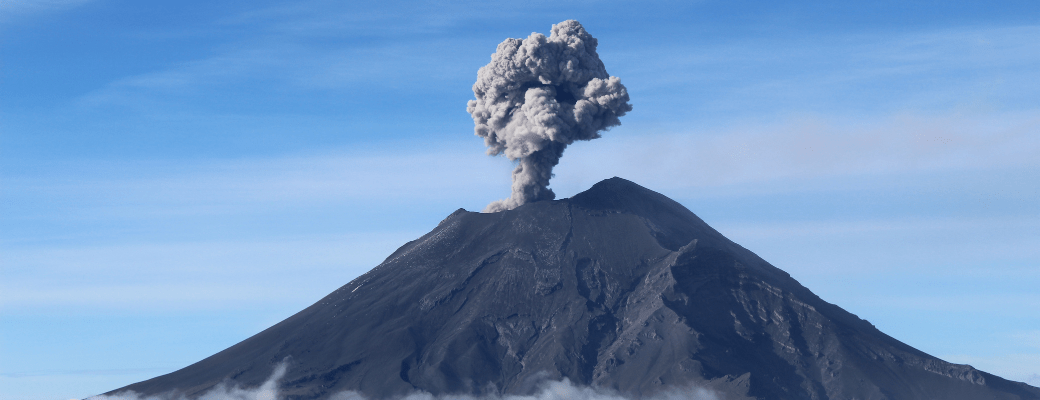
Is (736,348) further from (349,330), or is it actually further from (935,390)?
(349,330)

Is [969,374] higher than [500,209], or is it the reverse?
[500,209]

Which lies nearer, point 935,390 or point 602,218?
point 935,390

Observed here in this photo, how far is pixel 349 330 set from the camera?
12169cm

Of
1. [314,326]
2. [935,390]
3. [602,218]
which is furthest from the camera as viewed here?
[602,218]

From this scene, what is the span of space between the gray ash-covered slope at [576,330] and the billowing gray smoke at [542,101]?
4.83 meters

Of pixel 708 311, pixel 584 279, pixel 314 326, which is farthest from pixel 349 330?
pixel 708 311

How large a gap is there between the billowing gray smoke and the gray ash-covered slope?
483cm

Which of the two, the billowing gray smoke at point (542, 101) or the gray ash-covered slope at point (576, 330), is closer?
the gray ash-covered slope at point (576, 330)

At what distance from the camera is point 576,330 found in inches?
4675

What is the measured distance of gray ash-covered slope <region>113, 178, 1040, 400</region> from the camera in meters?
114

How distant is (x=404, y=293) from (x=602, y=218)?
74.4 ft

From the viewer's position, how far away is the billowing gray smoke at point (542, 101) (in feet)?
420

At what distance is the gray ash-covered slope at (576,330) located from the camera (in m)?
114

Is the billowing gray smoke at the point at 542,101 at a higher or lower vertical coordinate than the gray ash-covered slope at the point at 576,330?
higher
